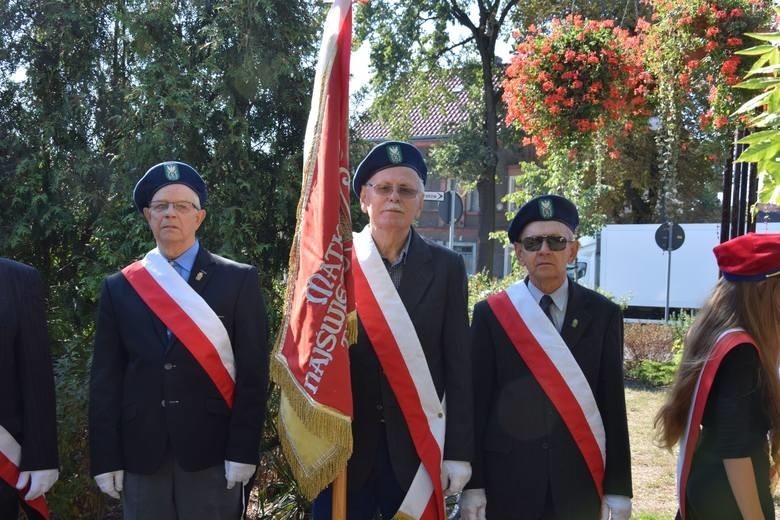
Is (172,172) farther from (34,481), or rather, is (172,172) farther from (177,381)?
(34,481)

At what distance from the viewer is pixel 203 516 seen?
303 cm

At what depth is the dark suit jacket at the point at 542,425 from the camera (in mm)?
3016

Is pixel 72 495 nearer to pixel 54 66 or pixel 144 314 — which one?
pixel 144 314

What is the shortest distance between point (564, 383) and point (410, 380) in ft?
1.99

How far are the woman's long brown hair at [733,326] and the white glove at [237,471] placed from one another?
62.8 inches

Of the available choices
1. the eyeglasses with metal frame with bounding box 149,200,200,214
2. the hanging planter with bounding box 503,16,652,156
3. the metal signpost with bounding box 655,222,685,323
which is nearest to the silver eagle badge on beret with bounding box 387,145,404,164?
the eyeglasses with metal frame with bounding box 149,200,200,214

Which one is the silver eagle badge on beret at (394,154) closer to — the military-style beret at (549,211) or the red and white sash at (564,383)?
the military-style beret at (549,211)

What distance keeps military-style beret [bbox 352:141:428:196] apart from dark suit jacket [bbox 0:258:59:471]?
4.66ft

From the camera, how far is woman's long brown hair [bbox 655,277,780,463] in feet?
8.68

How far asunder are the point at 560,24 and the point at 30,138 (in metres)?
4.93

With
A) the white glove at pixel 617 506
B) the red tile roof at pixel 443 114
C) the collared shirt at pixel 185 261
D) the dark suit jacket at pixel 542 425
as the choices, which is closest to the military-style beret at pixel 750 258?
the dark suit jacket at pixel 542 425

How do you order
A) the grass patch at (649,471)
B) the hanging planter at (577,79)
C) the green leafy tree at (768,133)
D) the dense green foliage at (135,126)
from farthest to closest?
the hanging planter at (577,79), the dense green foliage at (135,126), the grass patch at (649,471), the green leafy tree at (768,133)

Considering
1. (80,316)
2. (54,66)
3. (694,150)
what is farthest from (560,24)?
(694,150)

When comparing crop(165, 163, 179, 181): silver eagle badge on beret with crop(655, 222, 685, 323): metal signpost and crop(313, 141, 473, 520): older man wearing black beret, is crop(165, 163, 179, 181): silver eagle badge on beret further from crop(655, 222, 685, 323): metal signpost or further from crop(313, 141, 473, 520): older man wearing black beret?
crop(655, 222, 685, 323): metal signpost
